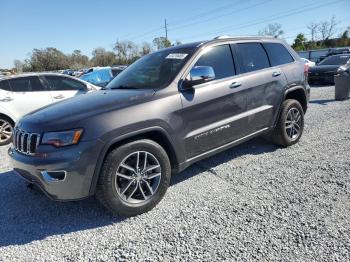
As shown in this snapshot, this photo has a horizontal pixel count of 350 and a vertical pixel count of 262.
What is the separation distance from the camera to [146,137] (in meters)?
3.34

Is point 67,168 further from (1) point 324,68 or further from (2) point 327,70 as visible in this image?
(1) point 324,68

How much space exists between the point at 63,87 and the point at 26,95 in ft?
2.95

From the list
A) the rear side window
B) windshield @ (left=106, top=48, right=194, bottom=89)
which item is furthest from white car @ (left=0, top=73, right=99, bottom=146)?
the rear side window

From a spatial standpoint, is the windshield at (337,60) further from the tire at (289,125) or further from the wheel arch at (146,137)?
the wheel arch at (146,137)

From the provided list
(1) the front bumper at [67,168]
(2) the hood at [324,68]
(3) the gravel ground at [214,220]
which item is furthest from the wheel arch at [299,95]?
(2) the hood at [324,68]

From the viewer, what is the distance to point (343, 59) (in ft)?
46.7

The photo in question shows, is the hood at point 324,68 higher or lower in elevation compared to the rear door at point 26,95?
lower

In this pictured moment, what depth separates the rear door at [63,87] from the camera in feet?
24.3

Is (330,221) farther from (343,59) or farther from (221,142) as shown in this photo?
(343,59)

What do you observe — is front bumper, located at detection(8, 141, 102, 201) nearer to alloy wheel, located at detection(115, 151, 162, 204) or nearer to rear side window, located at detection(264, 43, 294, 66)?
alloy wheel, located at detection(115, 151, 162, 204)

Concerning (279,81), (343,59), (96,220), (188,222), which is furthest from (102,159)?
(343,59)

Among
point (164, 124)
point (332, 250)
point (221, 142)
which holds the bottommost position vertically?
point (332, 250)

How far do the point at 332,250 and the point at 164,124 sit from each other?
1.93 m

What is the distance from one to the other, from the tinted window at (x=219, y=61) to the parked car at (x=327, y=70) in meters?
10.9
